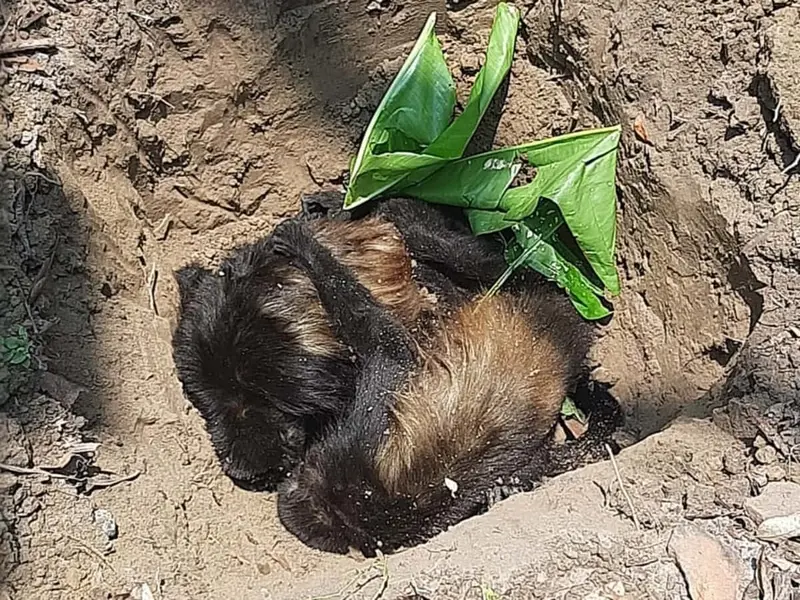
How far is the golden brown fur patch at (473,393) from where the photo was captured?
12.4ft

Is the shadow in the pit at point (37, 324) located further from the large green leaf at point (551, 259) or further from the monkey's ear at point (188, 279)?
the large green leaf at point (551, 259)

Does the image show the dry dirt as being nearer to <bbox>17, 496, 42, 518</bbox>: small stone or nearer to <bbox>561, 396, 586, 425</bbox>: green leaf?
<bbox>17, 496, 42, 518</bbox>: small stone

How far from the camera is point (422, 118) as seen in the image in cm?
429

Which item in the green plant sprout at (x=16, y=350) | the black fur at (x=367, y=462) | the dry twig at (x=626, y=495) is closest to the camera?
the dry twig at (x=626, y=495)

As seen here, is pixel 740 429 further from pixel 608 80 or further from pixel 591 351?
pixel 608 80

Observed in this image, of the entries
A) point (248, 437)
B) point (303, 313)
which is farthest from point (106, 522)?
point (303, 313)

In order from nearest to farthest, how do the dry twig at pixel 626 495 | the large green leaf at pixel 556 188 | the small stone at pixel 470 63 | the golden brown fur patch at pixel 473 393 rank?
the dry twig at pixel 626 495
the golden brown fur patch at pixel 473 393
the large green leaf at pixel 556 188
the small stone at pixel 470 63

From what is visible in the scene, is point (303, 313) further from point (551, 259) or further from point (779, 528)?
point (779, 528)

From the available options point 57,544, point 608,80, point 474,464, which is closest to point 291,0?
point 608,80

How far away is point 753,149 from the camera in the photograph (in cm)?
366

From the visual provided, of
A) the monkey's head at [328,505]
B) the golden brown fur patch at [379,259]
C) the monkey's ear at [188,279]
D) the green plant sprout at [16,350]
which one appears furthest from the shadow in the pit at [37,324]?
the golden brown fur patch at [379,259]

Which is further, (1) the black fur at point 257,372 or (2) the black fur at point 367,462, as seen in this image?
(1) the black fur at point 257,372

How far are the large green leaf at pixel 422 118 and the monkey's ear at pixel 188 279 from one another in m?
0.68

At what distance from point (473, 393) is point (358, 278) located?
0.66 meters
